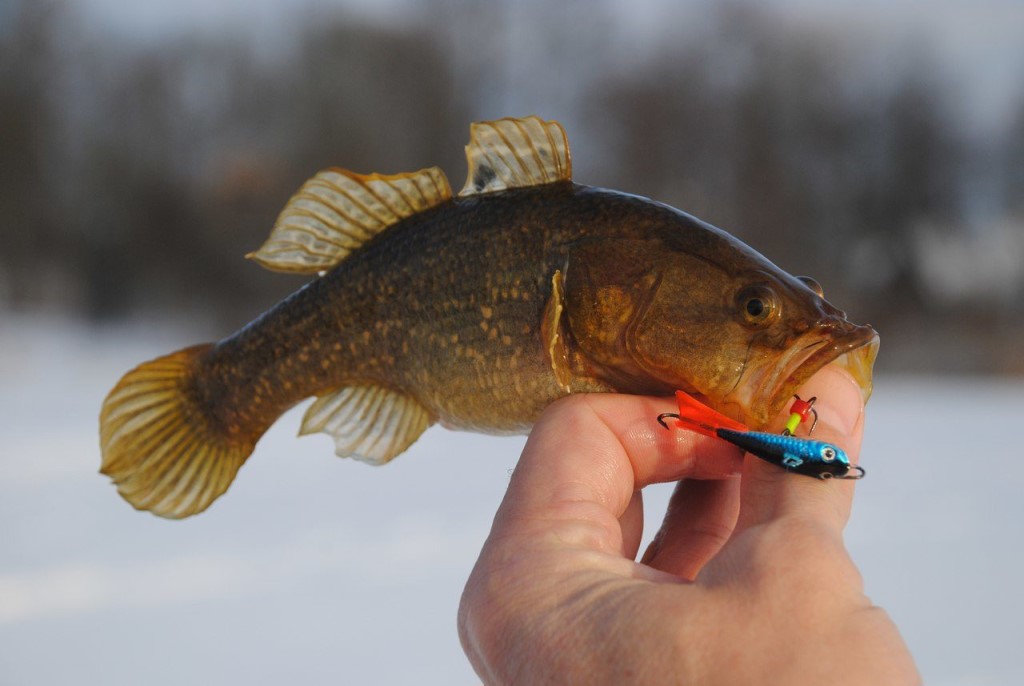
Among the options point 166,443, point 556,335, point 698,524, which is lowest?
point 166,443

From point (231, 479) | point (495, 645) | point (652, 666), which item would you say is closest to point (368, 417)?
point (231, 479)

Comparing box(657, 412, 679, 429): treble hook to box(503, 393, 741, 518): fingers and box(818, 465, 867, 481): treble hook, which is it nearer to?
box(503, 393, 741, 518): fingers

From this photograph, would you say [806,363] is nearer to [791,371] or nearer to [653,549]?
[791,371]

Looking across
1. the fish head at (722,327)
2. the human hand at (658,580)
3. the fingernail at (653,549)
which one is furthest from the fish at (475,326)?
the fingernail at (653,549)

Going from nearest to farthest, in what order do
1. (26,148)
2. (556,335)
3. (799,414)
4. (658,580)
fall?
1. (658,580)
2. (799,414)
3. (556,335)
4. (26,148)

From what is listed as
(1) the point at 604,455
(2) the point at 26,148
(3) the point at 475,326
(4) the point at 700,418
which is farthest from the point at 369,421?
(2) the point at 26,148

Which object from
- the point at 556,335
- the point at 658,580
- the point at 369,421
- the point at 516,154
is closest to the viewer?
the point at 658,580

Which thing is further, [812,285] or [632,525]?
[632,525]
